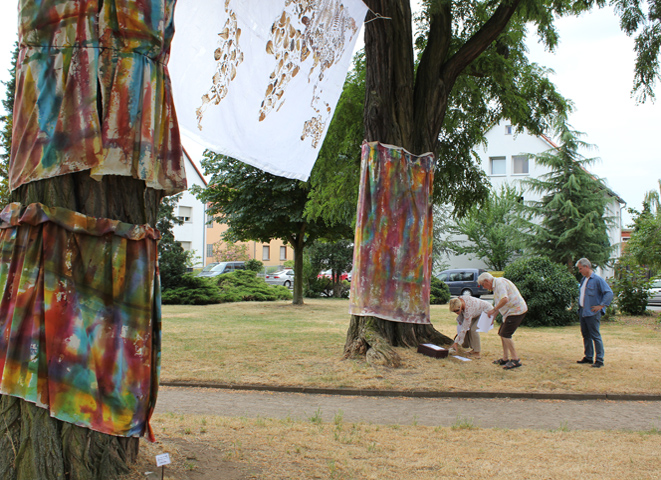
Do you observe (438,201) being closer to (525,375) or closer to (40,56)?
(525,375)

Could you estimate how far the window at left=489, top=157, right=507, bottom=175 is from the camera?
43969mm

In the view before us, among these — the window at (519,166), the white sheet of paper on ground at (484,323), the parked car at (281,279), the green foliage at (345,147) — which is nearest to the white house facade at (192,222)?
the parked car at (281,279)

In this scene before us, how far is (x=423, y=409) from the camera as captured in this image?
678 cm

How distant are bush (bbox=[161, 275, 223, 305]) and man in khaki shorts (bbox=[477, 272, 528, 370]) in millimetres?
16964

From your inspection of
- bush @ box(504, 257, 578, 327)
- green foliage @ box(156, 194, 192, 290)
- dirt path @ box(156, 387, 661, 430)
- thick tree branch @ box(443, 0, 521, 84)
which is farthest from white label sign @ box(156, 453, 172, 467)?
green foliage @ box(156, 194, 192, 290)

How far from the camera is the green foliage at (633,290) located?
19.4m

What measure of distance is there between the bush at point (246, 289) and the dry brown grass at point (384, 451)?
68.5 feet

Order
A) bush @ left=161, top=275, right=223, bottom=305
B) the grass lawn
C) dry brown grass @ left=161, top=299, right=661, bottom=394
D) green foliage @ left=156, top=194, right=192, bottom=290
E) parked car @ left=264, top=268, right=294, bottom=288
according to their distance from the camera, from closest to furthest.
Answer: the grass lawn, dry brown grass @ left=161, top=299, right=661, bottom=394, bush @ left=161, top=275, right=223, bottom=305, green foliage @ left=156, top=194, right=192, bottom=290, parked car @ left=264, top=268, right=294, bottom=288

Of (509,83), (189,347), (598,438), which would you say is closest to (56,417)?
(598,438)

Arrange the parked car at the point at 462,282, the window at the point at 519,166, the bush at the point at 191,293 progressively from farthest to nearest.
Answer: the window at the point at 519,166 < the parked car at the point at 462,282 < the bush at the point at 191,293

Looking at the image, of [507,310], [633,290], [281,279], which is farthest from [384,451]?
[281,279]

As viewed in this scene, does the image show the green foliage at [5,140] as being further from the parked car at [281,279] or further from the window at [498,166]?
the window at [498,166]

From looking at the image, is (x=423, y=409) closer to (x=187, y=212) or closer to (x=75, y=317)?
(x=75, y=317)

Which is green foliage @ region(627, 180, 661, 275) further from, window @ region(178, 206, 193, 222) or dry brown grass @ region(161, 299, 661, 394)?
window @ region(178, 206, 193, 222)
